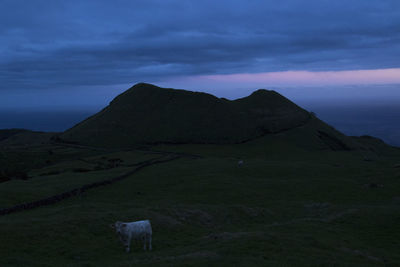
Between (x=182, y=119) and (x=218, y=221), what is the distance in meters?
134

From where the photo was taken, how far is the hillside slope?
496 feet

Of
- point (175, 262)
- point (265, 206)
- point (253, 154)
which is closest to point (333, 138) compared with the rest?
point (253, 154)

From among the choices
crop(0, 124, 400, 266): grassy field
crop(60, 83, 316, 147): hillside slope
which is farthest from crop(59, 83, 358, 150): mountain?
crop(0, 124, 400, 266): grassy field

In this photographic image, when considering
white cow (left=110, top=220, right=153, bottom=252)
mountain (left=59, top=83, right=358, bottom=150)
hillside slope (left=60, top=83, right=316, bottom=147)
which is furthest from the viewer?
hillside slope (left=60, top=83, right=316, bottom=147)

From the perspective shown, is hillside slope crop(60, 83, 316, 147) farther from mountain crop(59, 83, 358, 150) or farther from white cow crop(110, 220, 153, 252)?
white cow crop(110, 220, 153, 252)

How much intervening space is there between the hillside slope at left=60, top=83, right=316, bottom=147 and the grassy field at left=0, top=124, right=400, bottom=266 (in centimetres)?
8010

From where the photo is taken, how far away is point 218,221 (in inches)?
1321

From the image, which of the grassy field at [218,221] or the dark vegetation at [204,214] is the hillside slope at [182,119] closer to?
the dark vegetation at [204,214]

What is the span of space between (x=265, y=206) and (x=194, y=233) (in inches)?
646

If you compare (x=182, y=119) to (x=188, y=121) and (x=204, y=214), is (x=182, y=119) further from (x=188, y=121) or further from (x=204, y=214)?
(x=204, y=214)

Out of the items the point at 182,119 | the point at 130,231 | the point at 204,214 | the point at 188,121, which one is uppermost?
the point at 182,119

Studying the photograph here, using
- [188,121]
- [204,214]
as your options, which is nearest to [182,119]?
[188,121]

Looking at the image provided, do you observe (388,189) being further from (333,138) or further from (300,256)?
(333,138)

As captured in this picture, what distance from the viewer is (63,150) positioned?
128m
